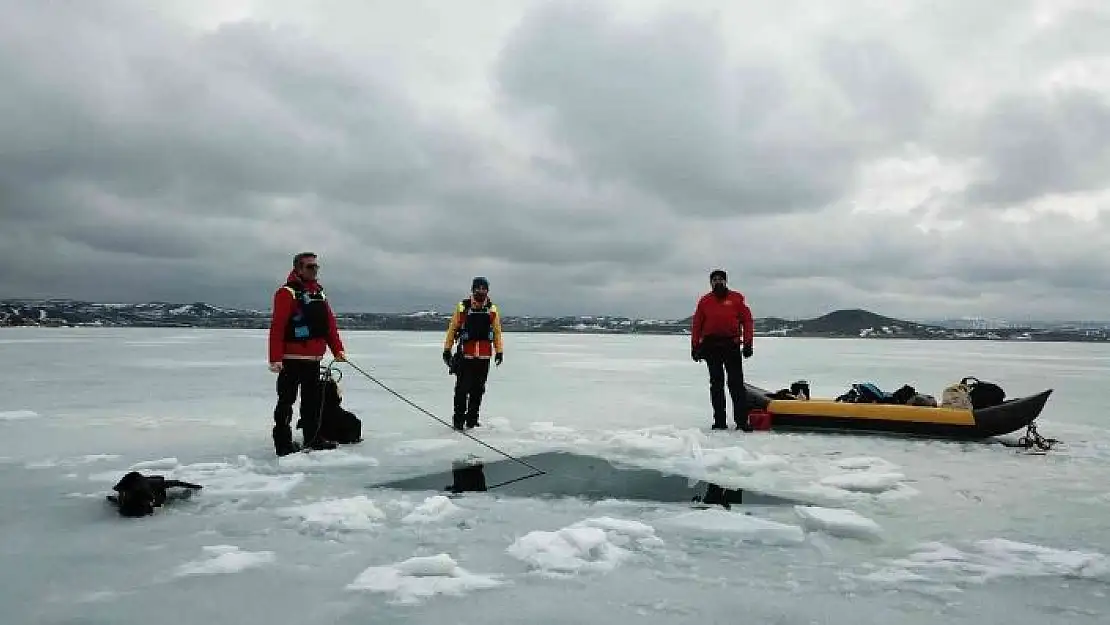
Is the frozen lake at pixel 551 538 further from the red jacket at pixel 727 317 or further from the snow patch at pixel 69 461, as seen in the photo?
the red jacket at pixel 727 317

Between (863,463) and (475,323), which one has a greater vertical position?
(475,323)

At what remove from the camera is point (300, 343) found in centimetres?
620

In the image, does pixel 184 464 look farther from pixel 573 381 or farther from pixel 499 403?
pixel 573 381

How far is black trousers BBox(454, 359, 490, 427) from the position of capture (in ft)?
25.6

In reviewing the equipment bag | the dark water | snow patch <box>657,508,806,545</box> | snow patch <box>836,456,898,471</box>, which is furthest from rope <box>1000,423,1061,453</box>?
snow patch <box>657,508,806,545</box>

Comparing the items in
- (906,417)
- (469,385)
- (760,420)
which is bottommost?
(760,420)

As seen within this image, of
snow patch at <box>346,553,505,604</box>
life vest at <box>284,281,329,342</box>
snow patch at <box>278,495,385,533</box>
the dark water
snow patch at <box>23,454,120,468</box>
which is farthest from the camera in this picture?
life vest at <box>284,281,329,342</box>

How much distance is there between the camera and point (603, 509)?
4.39m

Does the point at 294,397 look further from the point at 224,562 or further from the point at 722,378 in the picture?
the point at 722,378

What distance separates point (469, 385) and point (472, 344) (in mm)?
488

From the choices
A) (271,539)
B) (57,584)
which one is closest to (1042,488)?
(271,539)

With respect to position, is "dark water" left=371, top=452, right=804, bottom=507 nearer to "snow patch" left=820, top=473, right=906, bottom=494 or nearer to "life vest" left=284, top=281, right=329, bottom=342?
"snow patch" left=820, top=473, right=906, bottom=494

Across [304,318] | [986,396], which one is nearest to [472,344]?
[304,318]

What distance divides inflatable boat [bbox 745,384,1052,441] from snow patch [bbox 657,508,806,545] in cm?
406
